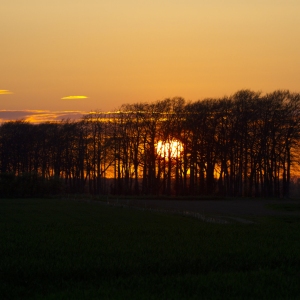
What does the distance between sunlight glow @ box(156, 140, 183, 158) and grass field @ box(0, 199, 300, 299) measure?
2262 inches

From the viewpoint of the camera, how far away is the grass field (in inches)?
502

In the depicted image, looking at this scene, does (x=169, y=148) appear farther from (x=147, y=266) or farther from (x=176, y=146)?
(x=147, y=266)

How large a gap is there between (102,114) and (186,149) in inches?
719

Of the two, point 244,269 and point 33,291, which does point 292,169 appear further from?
point 33,291

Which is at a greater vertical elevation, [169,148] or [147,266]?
[169,148]

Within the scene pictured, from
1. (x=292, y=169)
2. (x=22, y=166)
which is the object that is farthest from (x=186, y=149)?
(x=22, y=166)

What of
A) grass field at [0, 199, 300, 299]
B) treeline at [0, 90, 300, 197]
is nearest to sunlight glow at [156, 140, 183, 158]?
treeline at [0, 90, 300, 197]

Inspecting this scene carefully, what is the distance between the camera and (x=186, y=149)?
80.4 meters

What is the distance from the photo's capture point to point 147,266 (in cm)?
1558

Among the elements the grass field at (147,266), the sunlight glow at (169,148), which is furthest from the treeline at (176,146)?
the grass field at (147,266)

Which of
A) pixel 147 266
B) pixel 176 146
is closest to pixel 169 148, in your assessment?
pixel 176 146

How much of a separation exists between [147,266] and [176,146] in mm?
65546

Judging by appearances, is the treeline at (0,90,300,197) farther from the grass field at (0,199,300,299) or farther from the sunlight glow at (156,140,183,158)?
the grass field at (0,199,300,299)

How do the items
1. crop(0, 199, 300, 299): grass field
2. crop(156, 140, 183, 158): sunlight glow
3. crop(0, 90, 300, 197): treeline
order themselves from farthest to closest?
crop(156, 140, 183, 158): sunlight glow → crop(0, 90, 300, 197): treeline → crop(0, 199, 300, 299): grass field
